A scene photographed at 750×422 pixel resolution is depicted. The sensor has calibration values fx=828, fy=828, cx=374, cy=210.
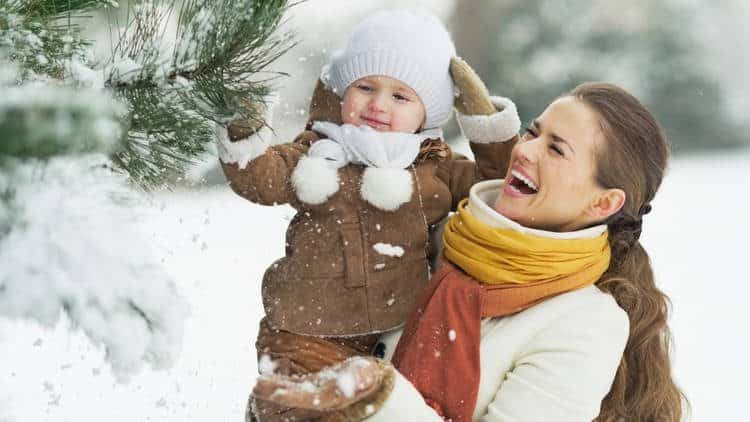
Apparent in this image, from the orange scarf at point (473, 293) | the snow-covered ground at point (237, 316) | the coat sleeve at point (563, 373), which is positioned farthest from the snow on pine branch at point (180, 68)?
the coat sleeve at point (563, 373)

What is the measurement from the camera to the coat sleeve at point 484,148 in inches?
59.0

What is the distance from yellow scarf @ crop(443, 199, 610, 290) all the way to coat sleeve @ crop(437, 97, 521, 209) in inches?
6.0

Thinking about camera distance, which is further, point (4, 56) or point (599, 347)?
point (599, 347)

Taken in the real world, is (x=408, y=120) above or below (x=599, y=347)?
above

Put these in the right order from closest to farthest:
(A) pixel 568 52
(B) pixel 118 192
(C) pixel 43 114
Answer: (C) pixel 43 114, (B) pixel 118 192, (A) pixel 568 52

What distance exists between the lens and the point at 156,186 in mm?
1046

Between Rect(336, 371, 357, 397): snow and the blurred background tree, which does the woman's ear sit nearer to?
Rect(336, 371, 357, 397): snow

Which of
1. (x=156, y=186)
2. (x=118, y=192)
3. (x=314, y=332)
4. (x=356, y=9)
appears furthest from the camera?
(x=356, y=9)

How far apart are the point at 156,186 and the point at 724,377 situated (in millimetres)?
2921

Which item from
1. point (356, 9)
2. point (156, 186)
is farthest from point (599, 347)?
point (356, 9)

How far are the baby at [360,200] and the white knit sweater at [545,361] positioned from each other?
145 millimetres

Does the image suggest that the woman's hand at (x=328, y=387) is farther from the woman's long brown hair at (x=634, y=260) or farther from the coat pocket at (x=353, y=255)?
the woman's long brown hair at (x=634, y=260)

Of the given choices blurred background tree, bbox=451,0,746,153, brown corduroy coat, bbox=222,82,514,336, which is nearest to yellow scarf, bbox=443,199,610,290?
brown corduroy coat, bbox=222,82,514,336

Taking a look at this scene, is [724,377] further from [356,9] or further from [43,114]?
[43,114]
